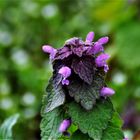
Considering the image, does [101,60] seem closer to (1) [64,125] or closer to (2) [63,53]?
(2) [63,53]

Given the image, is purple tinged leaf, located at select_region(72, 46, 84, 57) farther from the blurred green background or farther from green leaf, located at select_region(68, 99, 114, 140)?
the blurred green background

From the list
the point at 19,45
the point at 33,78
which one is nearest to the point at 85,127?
the point at 33,78

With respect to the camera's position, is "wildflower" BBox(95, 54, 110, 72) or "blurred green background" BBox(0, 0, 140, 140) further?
"blurred green background" BBox(0, 0, 140, 140)

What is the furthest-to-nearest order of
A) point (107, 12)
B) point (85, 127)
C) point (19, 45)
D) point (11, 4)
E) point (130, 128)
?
point (11, 4), point (107, 12), point (19, 45), point (130, 128), point (85, 127)

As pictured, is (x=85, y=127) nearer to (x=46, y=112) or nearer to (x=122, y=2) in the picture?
(x=46, y=112)

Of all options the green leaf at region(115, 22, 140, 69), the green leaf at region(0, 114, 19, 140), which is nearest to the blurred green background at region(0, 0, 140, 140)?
the green leaf at region(115, 22, 140, 69)

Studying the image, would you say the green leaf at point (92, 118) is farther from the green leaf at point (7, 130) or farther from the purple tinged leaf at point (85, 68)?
the green leaf at point (7, 130)
